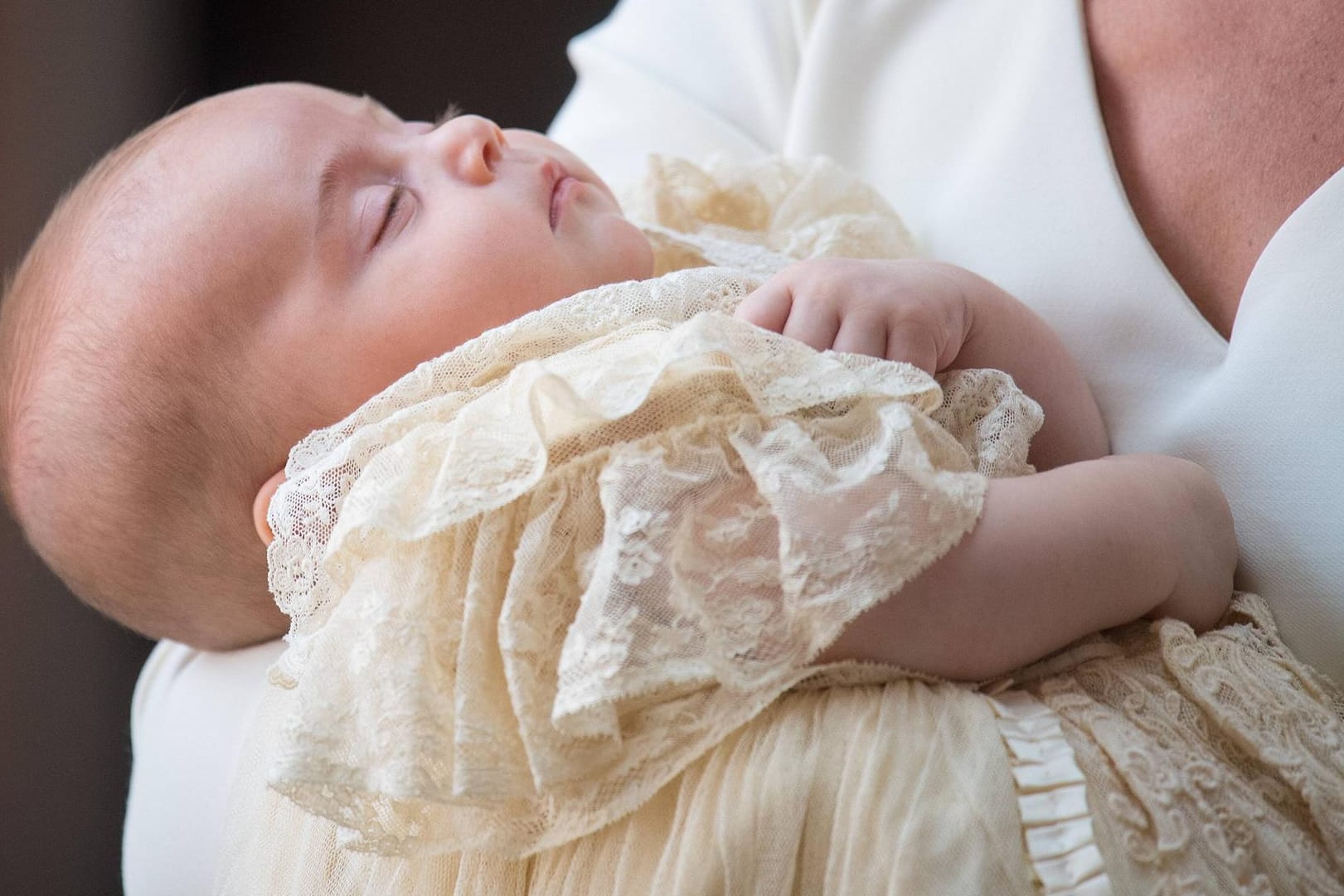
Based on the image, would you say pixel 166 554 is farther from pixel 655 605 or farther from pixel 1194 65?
pixel 1194 65

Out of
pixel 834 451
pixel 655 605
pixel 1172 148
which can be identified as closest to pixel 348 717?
pixel 655 605

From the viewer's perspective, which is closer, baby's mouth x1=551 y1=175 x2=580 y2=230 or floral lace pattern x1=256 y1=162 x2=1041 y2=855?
floral lace pattern x1=256 y1=162 x2=1041 y2=855

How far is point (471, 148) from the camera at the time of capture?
3.12 ft

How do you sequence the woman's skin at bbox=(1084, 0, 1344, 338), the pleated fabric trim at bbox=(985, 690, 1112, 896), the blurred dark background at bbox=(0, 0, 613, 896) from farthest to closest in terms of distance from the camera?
the blurred dark background at bbox=(0, 0, 613, 896) < the woman's skin at bbox=(1084, 0, 1344, 338) < the pleated fabric trim at bbox=(985, 690, 1112, 896)

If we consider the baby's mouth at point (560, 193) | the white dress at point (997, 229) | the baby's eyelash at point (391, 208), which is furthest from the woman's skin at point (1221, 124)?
the baby's eyelash at point (391, 208)

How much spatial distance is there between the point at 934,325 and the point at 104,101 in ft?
4.98

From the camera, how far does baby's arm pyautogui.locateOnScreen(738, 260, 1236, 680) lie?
0.68 metres

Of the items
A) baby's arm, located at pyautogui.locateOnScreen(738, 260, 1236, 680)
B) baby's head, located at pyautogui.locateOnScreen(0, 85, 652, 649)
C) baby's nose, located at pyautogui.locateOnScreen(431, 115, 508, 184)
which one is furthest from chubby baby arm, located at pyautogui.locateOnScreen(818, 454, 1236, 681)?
baby's nose, located at pyautogui.locateOnScreen(431, 115, 508, 184)

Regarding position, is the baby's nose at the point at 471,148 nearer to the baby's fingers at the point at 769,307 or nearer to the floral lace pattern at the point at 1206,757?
the baby's fingers at the point at 769,307

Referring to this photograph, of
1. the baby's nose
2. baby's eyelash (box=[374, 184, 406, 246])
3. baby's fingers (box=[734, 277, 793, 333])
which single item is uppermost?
baby's fingers (box=[734, 277, 793, 333])

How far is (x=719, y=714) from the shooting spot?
0.67 meters

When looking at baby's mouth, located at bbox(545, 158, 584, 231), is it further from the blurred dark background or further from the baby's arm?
the blurred dark background

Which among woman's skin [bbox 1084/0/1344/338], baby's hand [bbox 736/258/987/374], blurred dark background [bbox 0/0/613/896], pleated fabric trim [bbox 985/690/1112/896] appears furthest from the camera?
blurred dark background [bbox 0/0/613/896]

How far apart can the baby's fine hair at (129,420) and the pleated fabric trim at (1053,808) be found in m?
0.57
